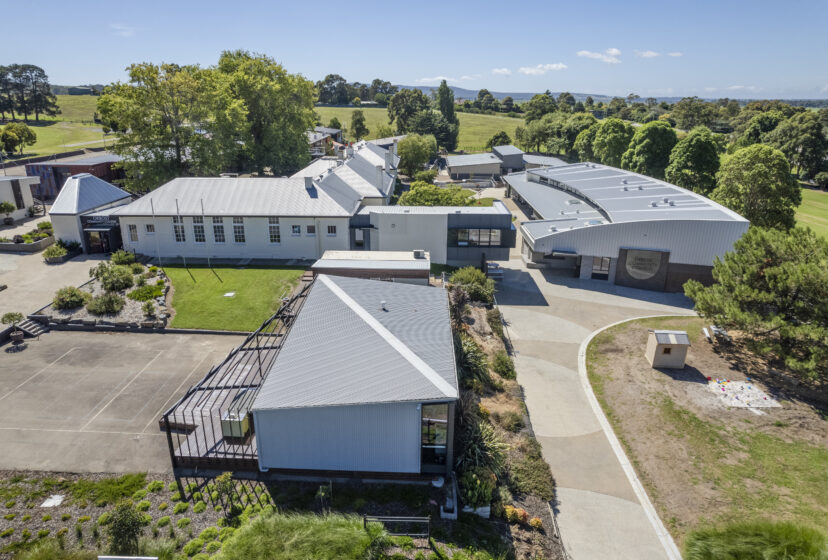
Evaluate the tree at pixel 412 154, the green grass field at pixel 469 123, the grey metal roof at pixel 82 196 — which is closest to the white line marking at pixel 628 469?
the grey metal roof at pixel 82 196

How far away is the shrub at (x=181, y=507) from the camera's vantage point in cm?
1430

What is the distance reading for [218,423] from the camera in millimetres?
17781

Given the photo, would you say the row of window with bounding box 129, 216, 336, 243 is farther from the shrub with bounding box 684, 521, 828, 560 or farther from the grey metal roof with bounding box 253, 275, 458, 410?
the shrub with bounding box 684, 521, 828, 560

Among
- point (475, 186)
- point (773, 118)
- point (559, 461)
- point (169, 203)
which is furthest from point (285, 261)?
point (773, 118)

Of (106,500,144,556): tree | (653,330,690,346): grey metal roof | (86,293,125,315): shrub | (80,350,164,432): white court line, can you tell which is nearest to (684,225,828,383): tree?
(653,330,690,346): grey metal roof

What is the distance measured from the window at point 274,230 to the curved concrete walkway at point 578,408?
1722 cm

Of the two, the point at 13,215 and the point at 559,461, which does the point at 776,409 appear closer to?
the point at 559,461

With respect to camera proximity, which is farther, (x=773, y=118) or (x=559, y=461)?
(x=773, y=118)

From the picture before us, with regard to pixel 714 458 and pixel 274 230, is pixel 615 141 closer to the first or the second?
pixel 274 230

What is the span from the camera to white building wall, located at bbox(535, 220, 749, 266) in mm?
33406

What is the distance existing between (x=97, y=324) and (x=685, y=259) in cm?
3832

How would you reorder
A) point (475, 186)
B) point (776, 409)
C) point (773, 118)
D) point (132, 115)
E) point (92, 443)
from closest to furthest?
point (92, 443) → point (776, 409) → point (132, 115) → point (475, 186) → point (773, 118)

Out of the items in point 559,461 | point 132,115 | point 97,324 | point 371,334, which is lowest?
point 559,461

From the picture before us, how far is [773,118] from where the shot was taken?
88062 mm
